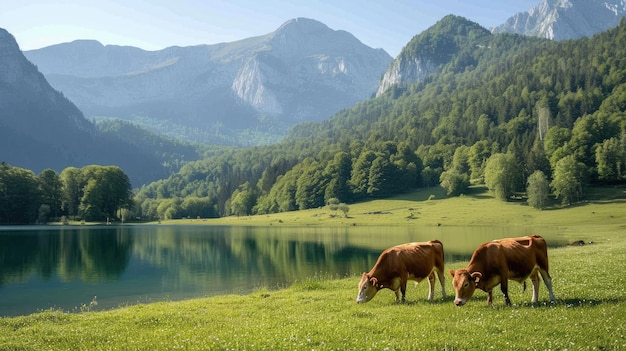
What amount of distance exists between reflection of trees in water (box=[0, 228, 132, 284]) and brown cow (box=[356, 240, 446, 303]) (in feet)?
109

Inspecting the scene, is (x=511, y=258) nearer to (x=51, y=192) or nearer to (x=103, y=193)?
(x=103, y=193)

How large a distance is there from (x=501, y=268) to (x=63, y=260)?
5628 cm

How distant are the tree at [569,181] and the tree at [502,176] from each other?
12589mm

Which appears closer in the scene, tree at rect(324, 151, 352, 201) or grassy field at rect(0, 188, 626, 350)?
grassy field at rect(0, 188, 626, 350)

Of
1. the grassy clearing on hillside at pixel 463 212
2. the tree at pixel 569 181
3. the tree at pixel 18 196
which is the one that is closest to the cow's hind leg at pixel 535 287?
the grassy clearing on hillside at pixel 463 212

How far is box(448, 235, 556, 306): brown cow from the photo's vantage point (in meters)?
16.0

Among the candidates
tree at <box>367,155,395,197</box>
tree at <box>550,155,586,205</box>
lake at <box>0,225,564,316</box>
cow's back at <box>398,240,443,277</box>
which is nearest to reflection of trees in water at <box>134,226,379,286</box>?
lake at <box>0,225,564,316</box>

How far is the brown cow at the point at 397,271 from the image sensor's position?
18891 millimetres

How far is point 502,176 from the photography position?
450ft

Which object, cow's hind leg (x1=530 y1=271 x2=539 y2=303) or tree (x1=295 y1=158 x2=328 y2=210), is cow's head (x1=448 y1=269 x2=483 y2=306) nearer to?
cow's hind leg (x1=530 y1=271 x2=539 y2=303)

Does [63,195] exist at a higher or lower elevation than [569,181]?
higher

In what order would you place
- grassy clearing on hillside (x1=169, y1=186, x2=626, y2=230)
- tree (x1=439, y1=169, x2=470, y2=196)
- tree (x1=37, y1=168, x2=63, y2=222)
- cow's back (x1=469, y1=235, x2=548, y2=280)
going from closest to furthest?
1. cow's back (x1=469, y1=235, x2=548, y2=280)
2. grassy clearing on hillside (x1=169, y1=186, x2=626, y2=230)
3. tree (x1=37, y1=168, x2=63, y2=222)
4. tree (x1=439, y1=169, x2=470, y2=196)

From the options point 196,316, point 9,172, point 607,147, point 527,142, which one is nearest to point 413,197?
point 527,142

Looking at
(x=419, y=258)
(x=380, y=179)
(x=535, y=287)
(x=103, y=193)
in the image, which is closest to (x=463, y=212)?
(x=380, y=179)
